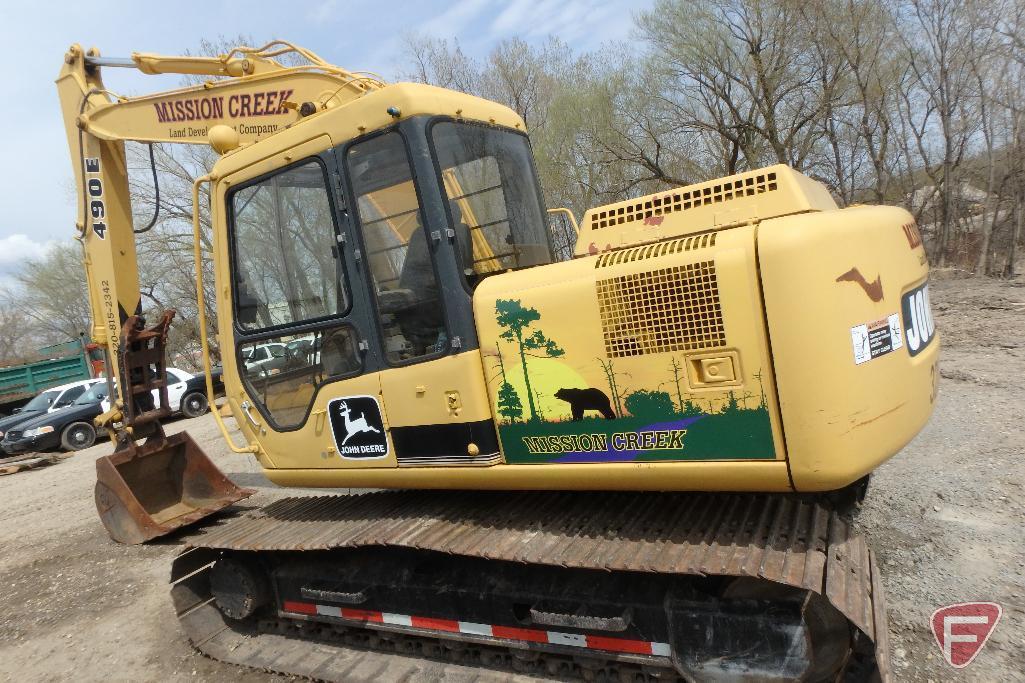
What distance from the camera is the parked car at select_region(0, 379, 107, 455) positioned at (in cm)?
1241

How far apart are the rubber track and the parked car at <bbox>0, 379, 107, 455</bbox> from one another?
10.5 metres

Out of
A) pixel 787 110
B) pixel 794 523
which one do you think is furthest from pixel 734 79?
pixel 794 523

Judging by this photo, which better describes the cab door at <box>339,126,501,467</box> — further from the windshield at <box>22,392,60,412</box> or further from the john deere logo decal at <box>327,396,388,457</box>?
the windshield at <box>22,392,60,412</box>

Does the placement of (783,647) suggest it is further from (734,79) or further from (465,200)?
(734,79)

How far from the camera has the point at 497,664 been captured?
10.8 ft

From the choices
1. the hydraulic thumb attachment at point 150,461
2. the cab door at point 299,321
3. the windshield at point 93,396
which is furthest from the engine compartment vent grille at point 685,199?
the windshield at point 93,396

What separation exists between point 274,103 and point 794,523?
3526 millimetres

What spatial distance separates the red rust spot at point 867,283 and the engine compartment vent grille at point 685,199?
505 millimetres

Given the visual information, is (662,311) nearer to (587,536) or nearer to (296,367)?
(587,536)

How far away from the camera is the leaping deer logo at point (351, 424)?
130 inches

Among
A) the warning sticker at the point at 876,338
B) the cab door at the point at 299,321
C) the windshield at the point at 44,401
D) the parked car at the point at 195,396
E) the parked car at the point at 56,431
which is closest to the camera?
the warning sticker at the point at 876,338

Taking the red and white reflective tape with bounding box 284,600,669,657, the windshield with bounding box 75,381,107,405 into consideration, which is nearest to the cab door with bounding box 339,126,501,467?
the red and white reflective tape with bounding box 284,600,669,657

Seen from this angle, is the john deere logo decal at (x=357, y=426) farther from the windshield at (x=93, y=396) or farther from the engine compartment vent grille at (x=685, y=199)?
the windshield at (x=93, y=396)

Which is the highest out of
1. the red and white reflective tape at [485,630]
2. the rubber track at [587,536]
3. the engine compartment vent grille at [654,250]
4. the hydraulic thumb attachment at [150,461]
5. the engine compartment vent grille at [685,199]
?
the engine compartment vent grille at [685,199]
